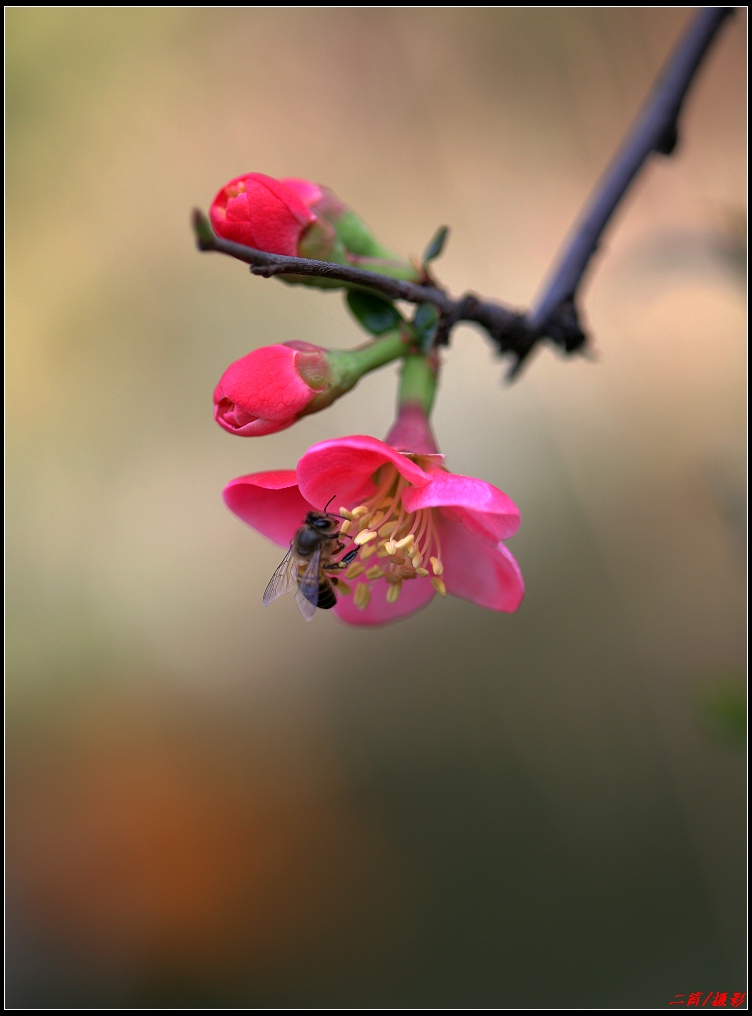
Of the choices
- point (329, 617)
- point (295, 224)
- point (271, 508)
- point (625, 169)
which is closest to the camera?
point (295, 224)


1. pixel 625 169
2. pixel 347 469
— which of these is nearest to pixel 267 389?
pixel 347 469

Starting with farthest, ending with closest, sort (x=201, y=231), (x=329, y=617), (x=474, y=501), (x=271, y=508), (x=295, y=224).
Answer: (x=329, y=617), (x=271, y=508), (x=295, y=224), (x=474, y=501), (x=201, y=231)

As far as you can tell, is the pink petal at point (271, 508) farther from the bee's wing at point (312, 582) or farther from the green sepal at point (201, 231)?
the green sepal at point (201, 231)

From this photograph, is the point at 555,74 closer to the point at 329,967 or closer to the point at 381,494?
the point at 381,494

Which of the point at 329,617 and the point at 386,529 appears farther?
the point at 329,617

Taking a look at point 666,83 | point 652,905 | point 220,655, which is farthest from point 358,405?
point 652,905

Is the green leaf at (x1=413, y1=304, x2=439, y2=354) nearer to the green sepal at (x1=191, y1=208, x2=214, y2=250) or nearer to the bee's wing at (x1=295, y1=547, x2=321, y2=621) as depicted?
the bee's wing at (x1=295, y1=547, x2=321, y2=621)

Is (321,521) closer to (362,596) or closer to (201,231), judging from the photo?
(362,596)

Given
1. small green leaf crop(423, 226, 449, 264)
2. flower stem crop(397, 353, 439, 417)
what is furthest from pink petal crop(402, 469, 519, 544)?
small green leaf crop(423, 226, 449, 264)
